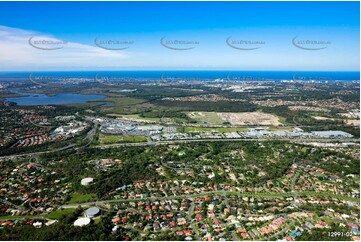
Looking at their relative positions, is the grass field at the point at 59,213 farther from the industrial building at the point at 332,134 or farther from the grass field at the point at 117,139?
the industrial building at the point at 332,134

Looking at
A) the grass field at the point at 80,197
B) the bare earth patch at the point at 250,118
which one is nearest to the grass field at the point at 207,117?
the bare earth patch at the point at 250,118

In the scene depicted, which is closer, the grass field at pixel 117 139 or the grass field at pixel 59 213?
the grass field at pixel 59 213

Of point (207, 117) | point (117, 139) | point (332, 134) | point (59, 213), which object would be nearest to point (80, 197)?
point (59, 213)

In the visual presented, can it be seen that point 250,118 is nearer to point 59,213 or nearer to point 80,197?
point 80,197

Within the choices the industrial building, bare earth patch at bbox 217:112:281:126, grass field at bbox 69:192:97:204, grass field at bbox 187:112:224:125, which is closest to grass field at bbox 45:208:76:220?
grass field at bbox 69:192:97:204

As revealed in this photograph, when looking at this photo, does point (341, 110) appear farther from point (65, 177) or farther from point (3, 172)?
point (3, 172)

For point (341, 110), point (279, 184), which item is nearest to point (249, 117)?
point (341, 110)
